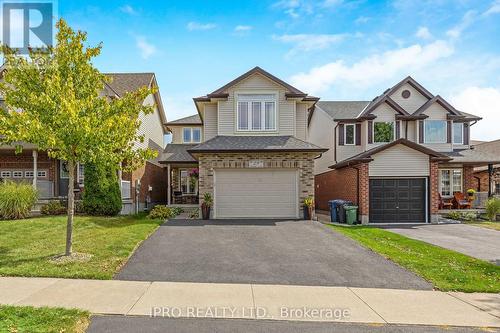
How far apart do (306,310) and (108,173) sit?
1343 cm

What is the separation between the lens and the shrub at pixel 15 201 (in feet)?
47.0

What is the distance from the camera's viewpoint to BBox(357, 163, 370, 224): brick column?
1644cm

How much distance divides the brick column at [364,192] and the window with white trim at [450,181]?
8453 mm

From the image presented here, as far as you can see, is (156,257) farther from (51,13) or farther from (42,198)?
(42,198)

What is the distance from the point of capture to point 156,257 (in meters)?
8.70

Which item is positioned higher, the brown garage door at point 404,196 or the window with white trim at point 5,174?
the window with white trim at point 5,174

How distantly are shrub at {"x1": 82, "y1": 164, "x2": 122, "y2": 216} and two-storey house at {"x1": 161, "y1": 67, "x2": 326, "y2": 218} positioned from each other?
166 inches

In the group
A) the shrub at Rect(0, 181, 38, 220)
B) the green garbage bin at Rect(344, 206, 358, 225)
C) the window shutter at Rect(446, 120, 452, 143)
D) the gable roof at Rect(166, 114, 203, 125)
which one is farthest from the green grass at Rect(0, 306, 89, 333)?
the window shutter at Rect(446, 120, 452, 143)

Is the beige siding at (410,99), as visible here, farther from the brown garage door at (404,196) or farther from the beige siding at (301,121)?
the beige siding at (301,121)

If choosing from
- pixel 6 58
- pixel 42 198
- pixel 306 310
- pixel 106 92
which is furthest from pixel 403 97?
pixel 42 198

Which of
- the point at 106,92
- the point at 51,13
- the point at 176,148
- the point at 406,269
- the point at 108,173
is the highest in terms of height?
the point at 51,13

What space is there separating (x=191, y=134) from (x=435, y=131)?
1721cm

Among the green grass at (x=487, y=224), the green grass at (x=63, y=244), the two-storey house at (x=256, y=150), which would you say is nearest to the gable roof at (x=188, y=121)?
the two-storey house at (x=256, y=150)

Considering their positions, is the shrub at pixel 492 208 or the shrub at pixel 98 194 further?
the shrub at pixel 492 208
